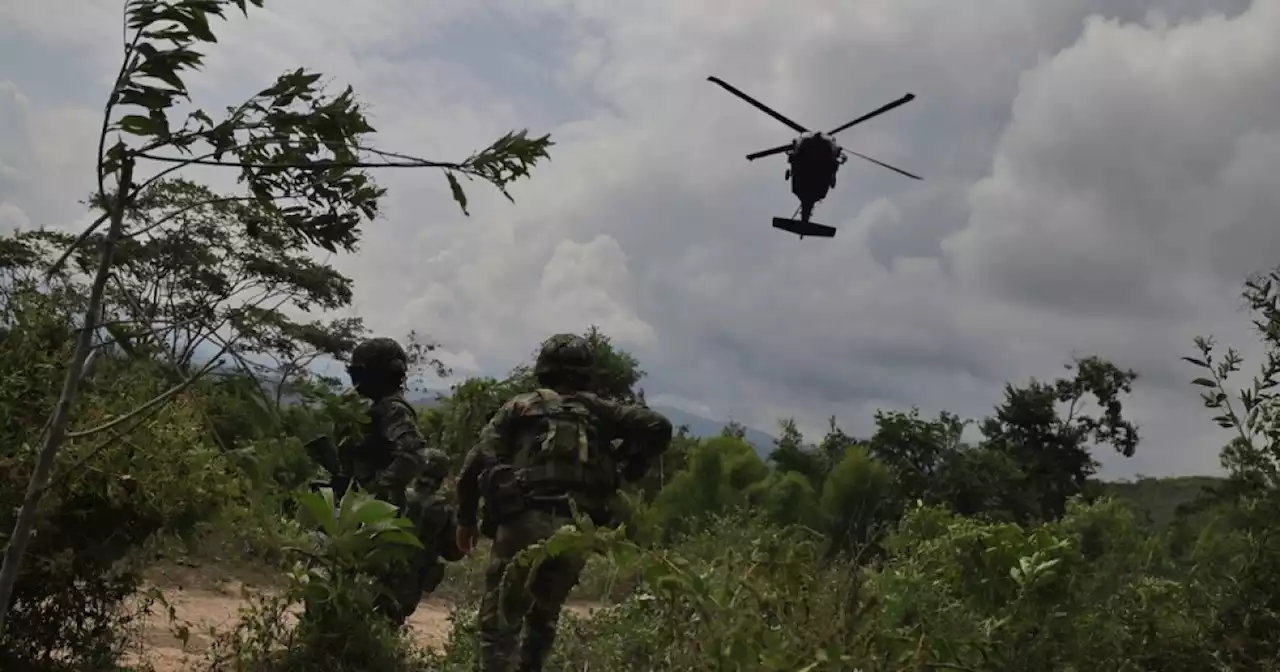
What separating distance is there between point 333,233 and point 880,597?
152 cm

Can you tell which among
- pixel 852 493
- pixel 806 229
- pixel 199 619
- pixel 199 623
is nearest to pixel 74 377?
pixel 199 623

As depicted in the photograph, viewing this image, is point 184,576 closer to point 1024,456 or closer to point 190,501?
point 190,501

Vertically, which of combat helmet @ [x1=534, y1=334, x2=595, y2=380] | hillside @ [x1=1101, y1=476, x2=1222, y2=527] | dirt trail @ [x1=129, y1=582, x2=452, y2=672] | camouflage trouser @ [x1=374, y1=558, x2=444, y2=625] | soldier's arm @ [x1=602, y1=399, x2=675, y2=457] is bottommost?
dirt trail @ [x1=129, y1=582, x2=452, y2=672]

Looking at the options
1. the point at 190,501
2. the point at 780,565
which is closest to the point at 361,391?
the point at 190,501

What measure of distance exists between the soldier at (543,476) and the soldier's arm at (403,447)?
32cm

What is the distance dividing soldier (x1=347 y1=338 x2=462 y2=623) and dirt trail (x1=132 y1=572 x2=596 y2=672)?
27.4 inches

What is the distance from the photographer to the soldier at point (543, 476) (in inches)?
216

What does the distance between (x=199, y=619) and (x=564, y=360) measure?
4083 millimetres

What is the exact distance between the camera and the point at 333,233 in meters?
2.45

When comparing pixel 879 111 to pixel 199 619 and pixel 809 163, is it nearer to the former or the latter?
pixel 809 163

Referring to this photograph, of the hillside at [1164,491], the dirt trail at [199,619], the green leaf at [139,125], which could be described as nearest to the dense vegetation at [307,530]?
the green leaf at [139,125]

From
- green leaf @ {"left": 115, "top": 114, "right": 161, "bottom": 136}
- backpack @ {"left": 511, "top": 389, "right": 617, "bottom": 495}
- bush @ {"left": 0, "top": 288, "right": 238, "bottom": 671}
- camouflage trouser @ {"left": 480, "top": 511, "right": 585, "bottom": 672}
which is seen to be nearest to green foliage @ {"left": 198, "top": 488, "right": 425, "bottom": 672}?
bush @ {"left": 0, "top": 288, "right": 238, "bottom": 671}

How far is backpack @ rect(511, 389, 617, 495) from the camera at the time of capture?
5.52 meters

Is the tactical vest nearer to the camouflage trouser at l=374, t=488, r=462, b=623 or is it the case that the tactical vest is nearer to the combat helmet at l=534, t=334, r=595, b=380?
the camouflage trouser at l=374, t=488, r=462, b=623
